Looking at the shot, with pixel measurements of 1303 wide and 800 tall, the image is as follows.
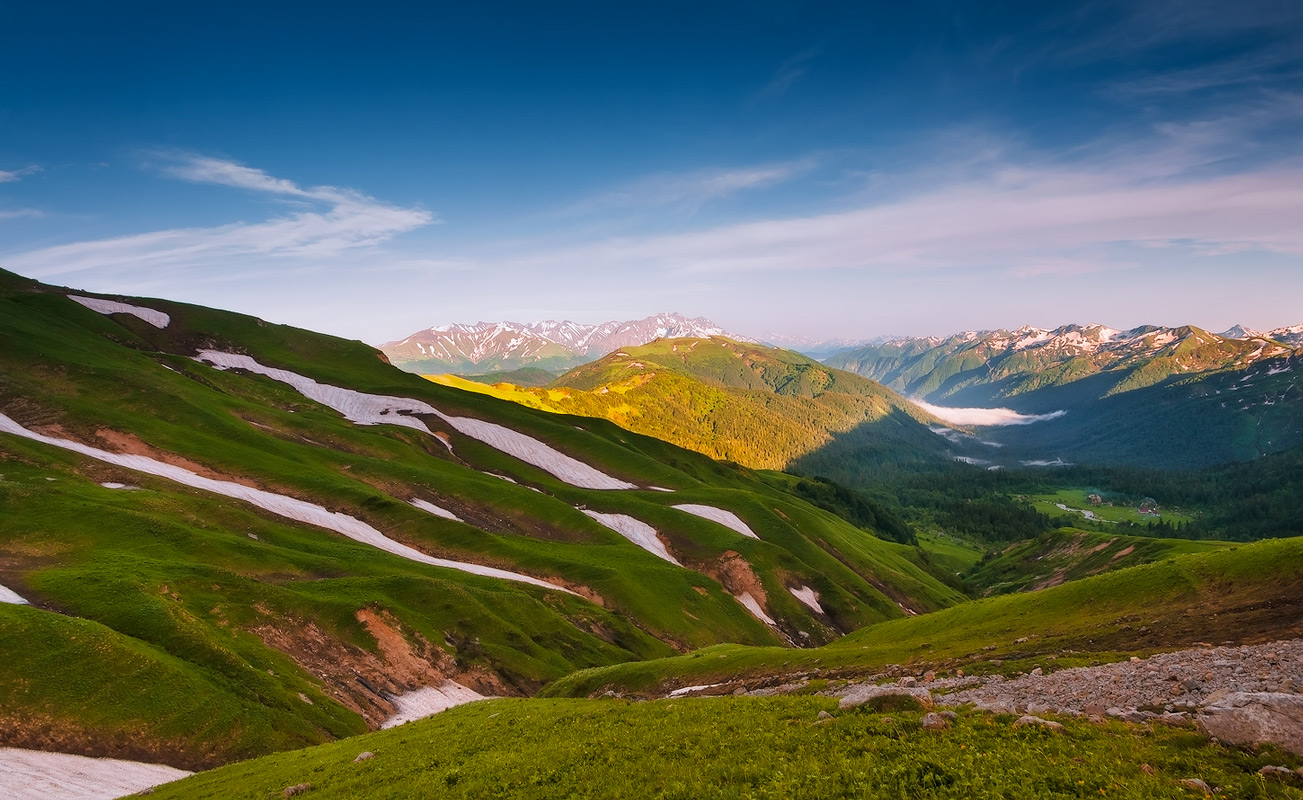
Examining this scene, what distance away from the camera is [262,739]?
35156 millimetres

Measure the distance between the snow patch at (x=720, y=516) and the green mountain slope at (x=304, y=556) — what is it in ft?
4.40

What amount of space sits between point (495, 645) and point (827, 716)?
145ft

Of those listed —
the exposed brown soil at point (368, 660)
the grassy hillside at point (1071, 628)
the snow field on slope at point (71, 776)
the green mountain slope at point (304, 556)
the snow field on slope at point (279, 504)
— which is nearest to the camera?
the snow field on slope at point (71, 776)

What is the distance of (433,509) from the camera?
3580 inches

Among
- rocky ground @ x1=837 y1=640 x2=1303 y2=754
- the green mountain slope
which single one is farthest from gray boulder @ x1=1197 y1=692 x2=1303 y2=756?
the green mountain slope

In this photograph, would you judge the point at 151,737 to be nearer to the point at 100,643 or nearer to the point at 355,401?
the point at 100,643

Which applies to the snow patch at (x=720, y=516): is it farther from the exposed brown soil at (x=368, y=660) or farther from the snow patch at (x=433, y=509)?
the exposed brown soil at (x=368, y=660)

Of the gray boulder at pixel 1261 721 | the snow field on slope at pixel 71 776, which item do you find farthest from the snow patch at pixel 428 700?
the gray boulder at pixel 1261 721

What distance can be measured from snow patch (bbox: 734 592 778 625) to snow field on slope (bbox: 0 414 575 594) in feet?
107

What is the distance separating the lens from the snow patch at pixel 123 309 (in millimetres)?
156750

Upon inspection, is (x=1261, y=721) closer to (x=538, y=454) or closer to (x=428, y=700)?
(x=428, y=700)

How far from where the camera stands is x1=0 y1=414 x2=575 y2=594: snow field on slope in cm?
7269

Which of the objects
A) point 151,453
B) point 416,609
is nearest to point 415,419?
point 151,453

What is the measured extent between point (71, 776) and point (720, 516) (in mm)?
102978
